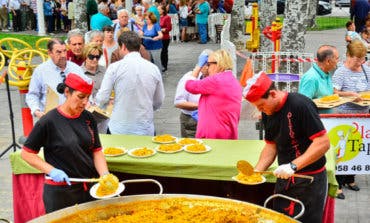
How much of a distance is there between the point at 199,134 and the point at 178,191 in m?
0.69

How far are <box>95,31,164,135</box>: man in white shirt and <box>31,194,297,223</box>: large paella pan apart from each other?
6.14 feet

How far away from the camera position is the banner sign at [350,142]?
254 inches

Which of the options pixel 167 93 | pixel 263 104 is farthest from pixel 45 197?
pixel 167 93

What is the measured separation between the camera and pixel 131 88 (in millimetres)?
5688

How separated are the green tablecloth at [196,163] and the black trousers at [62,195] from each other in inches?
23.6

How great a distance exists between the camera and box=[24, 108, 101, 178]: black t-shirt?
4094 millimetres

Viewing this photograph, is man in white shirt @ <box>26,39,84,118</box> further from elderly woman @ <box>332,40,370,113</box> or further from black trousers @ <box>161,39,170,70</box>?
black trousers @ <box>161,39,170,70</box>

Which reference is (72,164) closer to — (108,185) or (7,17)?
(108,185)

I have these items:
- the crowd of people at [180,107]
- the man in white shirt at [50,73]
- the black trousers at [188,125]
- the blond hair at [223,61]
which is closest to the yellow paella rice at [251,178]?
the crowd of people at [180,107]

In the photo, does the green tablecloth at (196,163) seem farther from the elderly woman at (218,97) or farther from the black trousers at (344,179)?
the black trousers at (344,179)

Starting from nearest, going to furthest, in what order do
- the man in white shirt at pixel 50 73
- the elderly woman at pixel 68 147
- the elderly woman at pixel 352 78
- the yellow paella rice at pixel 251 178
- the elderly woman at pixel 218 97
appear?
the elderly woman at pixel 68 147 < the yellow paella rice at pixel 251 178 < the elderly woman at pixel 218 97 < the man in white shirt at pixel 50 73 < the elderly woman at pixel 352 78

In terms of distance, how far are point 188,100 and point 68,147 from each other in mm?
2464

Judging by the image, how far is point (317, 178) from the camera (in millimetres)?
4137

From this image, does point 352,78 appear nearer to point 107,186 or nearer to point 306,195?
point 306,195
